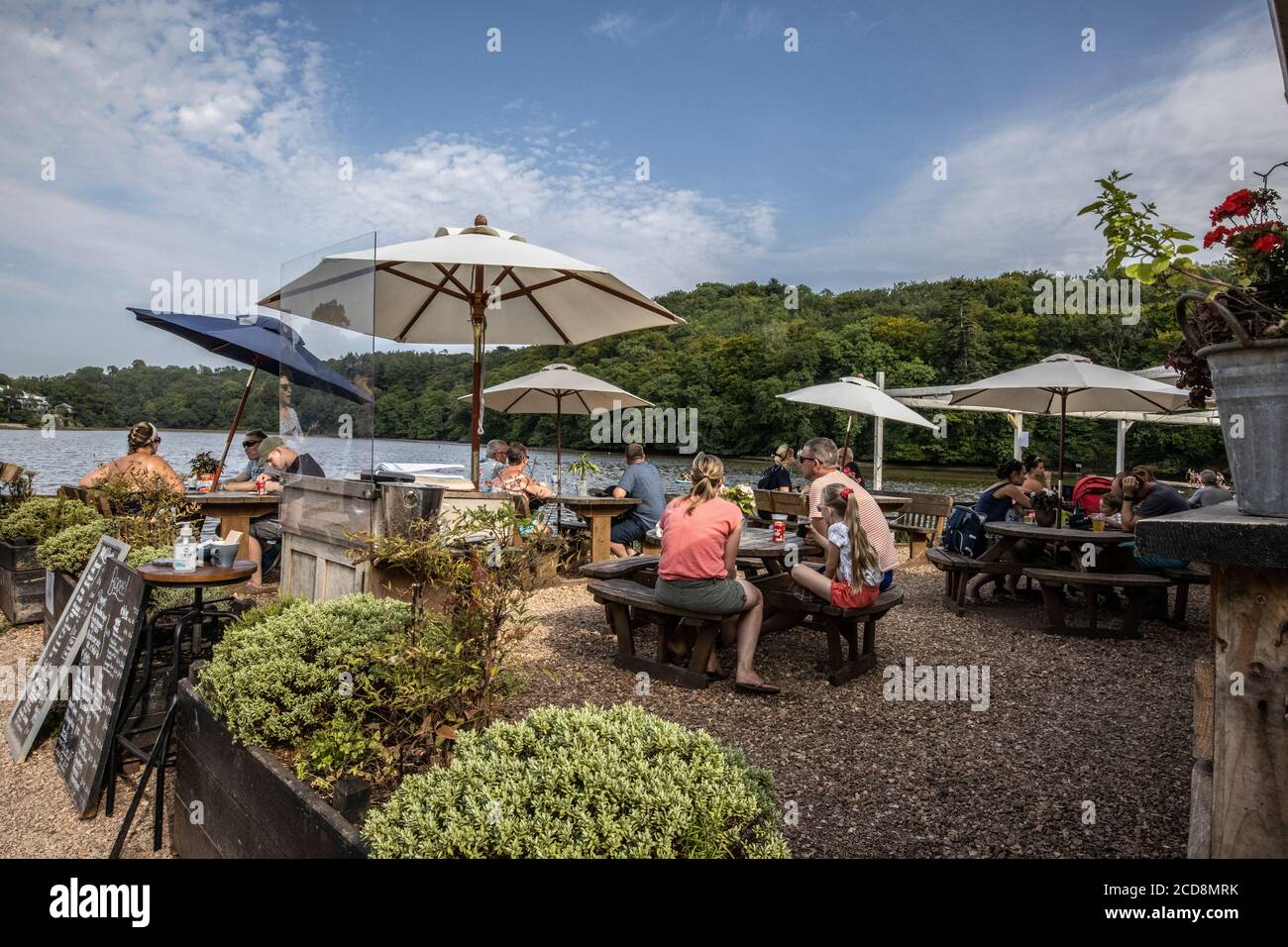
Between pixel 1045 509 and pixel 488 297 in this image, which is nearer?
pixel 488 297

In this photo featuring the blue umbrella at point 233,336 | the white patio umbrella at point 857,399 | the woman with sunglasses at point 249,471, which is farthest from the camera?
the white patio umbrella at point 857,399

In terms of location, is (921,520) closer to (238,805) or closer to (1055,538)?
(1055,538)

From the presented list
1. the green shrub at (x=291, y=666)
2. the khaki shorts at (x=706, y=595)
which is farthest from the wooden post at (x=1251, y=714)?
the khaki shorts at (x=706, y=595)

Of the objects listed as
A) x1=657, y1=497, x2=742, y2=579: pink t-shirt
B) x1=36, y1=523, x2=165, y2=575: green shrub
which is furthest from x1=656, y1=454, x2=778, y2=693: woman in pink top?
x1=36, y1=523, x2=165, y2=575: green shrub

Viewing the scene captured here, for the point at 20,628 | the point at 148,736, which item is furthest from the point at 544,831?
the point at 20,628

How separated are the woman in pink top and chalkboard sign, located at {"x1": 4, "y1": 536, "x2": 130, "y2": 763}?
9.78 ft

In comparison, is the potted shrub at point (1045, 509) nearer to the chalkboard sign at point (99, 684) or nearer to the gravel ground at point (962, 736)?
the gravel ground at point (962, 736)

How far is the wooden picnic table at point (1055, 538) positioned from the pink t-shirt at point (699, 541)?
10.1 ft

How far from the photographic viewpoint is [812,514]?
5.62 m

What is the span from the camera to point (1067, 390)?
9367 millimetres

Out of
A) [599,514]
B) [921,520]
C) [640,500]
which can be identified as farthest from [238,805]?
[921,520]

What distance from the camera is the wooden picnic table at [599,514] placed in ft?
26.9

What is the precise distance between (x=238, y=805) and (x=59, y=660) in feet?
8.96
